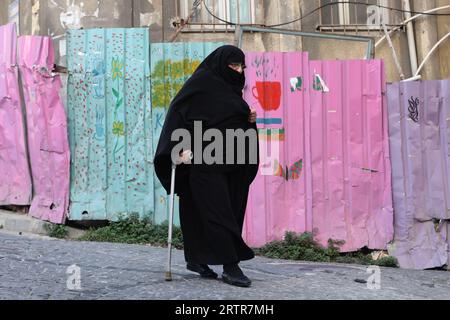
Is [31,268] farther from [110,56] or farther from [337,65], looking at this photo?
[337,65]

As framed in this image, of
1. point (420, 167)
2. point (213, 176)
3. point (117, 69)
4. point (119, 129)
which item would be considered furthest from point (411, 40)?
point (213, 176)

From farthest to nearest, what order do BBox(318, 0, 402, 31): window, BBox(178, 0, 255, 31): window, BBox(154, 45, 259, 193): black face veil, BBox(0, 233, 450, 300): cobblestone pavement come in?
BBox(318, 0, 402, 31): window
BBox(178, 0, 255, 31): window
BBox(154, 45, 259, 193): black face veil
BBox(0, 233, 450, 300): cobblestone pavement

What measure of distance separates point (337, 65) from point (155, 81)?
2103 millimetres

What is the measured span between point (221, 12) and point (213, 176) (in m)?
4.80

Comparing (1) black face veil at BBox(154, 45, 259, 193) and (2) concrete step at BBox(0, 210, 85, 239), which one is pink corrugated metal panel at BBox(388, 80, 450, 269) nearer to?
(1) black face veil at BBox(154, 45, 259, 193)

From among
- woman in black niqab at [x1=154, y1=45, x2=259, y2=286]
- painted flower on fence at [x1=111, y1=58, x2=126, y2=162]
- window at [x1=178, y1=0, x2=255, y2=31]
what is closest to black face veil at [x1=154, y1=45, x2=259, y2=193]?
woman in black niqab at [x1=154, y1=45, x2=259, y2=286]

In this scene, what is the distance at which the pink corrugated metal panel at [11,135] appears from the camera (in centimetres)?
707

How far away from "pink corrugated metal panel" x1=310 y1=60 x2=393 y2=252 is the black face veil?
8.23ft

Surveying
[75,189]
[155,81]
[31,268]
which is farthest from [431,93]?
[31,268]

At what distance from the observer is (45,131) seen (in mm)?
6953

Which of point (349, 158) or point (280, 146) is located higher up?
point (280, 146)

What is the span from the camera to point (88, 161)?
22.8 feet

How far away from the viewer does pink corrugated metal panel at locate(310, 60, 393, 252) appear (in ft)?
22.6

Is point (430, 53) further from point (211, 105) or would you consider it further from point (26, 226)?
point (26, 226)
